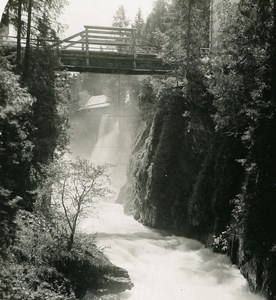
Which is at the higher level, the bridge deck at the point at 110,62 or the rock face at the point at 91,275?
the bridge deck at the point at 110,62

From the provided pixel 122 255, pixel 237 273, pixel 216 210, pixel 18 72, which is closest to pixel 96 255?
pixel 122 255

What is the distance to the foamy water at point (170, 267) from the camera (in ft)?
47.2

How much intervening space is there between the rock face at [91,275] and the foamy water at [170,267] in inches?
18.6

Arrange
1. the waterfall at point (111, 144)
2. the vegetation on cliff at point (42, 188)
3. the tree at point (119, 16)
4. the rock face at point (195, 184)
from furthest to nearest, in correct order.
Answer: the waterfall at point (111, 144)
the tree at point (119, 16)
the rock face at point (195, 184)
the vegetation on cliff at point (42, 188)

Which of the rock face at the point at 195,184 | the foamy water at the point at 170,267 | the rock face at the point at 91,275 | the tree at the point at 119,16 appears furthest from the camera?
the tree at the point at 119,16

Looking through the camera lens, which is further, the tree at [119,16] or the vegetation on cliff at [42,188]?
the tree at [119,16]

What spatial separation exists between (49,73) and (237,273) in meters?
12.2

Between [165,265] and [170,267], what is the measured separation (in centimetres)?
32

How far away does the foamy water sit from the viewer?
14375 millimetres

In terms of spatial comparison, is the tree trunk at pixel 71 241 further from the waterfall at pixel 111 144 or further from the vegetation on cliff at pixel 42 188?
the waterfall at pixel 111 144

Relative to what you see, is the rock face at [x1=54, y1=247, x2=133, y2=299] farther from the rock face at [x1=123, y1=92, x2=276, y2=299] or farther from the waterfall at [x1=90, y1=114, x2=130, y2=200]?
the waterfall at [x1=90, y1=114, x2=130, y2=200]

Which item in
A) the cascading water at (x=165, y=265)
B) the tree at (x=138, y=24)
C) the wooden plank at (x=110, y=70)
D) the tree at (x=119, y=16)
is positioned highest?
the tree at (x=138, y=24)

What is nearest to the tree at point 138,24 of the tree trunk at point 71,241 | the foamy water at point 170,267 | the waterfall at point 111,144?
the foamy water at point 170,267

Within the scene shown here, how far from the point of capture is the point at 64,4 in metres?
19.7
